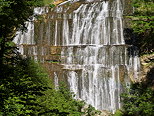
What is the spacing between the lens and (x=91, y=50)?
1534cm

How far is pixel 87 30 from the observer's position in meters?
17.0

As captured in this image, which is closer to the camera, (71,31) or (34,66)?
(34,66)

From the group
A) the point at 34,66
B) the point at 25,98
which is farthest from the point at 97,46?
the point at 25,98

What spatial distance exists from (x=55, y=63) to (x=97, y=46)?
11.3 feet

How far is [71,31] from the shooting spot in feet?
57.1

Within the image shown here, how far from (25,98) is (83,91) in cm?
1020

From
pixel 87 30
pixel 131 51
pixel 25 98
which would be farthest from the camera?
pixel 87 30

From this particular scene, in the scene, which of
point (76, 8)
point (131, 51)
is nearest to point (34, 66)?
point (131, 51)

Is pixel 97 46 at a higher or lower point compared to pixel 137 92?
higher

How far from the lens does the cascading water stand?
14.6 metres

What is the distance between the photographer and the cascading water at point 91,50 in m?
14.6

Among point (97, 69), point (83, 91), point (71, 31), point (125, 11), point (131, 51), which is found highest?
point (125, 11)

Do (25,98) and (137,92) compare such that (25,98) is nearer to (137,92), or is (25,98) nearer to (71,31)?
(137,92)

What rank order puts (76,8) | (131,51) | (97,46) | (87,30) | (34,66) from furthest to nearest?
1. (76,8)
2. (87,30)
3. (97,46)
4. (131,51)
5. (34,66)
